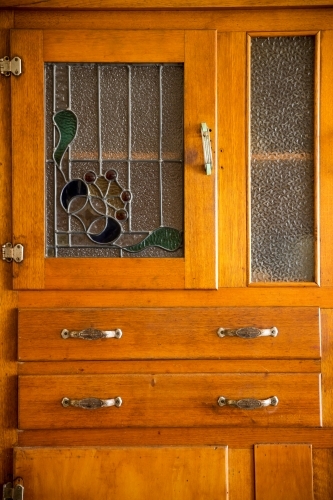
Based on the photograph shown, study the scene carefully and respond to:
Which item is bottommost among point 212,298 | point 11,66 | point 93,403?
point 93,403

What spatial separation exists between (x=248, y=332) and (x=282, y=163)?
1.67 feet

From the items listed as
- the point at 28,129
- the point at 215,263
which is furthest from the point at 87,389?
the point at 28,129

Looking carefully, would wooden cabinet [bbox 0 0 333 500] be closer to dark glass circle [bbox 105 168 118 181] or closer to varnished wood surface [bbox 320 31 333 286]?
varnished wood surface [bbox 320 31 333 286]

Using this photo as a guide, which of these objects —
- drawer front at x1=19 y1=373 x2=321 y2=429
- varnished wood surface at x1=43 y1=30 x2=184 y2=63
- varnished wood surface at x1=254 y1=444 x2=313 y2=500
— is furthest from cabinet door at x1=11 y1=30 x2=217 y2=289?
varnished wood surface at x1=254 y1=444 x2=313 y2=500

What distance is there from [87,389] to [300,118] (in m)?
1.02

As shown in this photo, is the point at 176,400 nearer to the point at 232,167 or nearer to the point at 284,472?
the point at 284,472

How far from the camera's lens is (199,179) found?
177cm

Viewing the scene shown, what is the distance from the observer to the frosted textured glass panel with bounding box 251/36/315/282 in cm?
179

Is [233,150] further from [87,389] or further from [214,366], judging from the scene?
[87,389]

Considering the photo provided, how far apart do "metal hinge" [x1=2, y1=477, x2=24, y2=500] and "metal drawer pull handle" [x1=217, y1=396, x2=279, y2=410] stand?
62cm

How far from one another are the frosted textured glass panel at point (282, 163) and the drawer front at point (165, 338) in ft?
0.56

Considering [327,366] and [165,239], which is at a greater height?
[165,239]

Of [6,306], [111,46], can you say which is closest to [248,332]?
[6,306]

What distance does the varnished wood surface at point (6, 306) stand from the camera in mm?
1775
